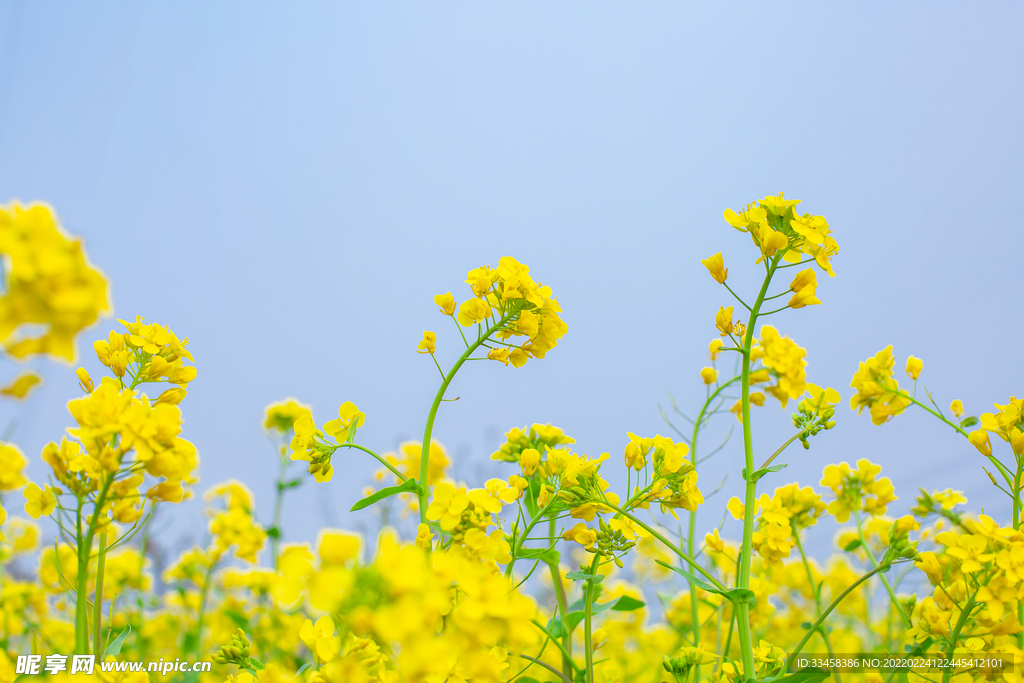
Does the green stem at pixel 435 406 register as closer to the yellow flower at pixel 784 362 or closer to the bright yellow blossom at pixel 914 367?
the yellow flower at pixel 784 362

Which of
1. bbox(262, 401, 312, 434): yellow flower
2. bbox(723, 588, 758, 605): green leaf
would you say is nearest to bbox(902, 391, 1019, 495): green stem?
bbox(723, 588, 758, 605): green leaf

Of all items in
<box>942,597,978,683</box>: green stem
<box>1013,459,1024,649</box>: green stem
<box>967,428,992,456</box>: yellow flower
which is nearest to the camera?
<box>942,597,978,683</box>: green stem

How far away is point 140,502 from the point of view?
3.67 ft

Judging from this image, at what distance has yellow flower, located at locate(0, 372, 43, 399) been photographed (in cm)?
67

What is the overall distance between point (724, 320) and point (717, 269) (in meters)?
0.14

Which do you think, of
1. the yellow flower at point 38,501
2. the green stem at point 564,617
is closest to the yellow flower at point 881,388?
the green stem at point 564,617

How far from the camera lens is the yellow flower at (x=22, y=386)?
0.67 meters

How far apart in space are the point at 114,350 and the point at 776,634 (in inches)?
109

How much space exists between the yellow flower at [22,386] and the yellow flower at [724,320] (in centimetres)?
138

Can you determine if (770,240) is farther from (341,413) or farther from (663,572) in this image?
(663,572)

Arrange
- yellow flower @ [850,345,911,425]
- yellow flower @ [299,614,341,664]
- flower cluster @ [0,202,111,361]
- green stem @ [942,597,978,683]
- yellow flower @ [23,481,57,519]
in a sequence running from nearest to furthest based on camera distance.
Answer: flower cluster @ [0,202,111,361], yellow flower @ [299,614,341,664], yellow flower @ [23,481,57,519], green stem @ [942,597,978,683], yellow flower @ [850,345,911,425]

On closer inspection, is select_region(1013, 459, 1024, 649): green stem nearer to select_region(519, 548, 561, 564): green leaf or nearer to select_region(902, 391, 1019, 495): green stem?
select_region(902, 391, 1019, 495): green stem

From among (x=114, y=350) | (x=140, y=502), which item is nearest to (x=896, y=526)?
(x=140, y=502)

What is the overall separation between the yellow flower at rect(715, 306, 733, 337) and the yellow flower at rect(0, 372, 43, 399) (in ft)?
4.52
